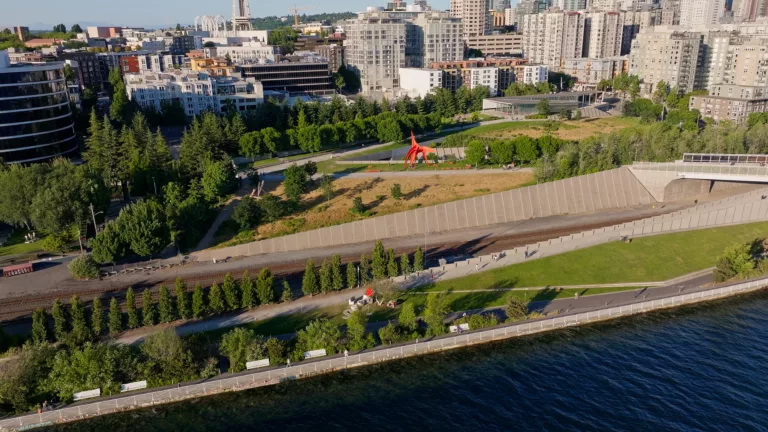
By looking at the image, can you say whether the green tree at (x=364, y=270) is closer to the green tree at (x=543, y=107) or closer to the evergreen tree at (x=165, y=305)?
the evergreen tree at (x=165, y=305)

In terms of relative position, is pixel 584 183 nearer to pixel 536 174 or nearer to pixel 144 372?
pixel 536 174

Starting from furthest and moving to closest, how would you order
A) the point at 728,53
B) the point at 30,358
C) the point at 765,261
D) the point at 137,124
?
the point at 728,53 < the point at 137,124 < the point at 765,261 < the point at 30,358

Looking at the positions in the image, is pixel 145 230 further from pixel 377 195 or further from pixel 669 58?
pixel 669 58

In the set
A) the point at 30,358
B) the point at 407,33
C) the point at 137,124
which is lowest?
the point at 30,358

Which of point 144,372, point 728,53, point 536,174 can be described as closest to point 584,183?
point 536,174

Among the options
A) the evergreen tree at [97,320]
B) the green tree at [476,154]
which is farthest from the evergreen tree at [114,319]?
the green tree at [476,154]

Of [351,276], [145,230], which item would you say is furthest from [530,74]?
[145,230]

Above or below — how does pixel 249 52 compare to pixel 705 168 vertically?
above
